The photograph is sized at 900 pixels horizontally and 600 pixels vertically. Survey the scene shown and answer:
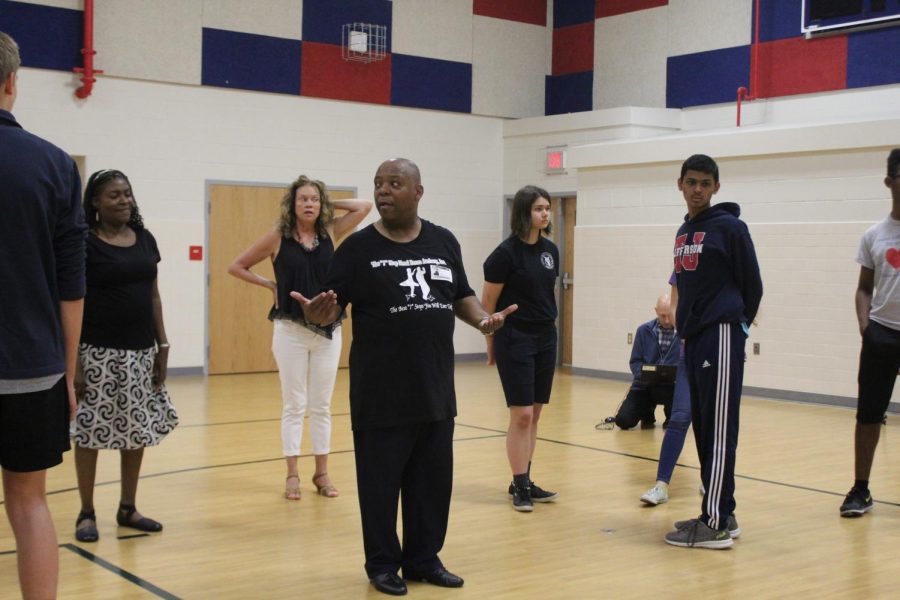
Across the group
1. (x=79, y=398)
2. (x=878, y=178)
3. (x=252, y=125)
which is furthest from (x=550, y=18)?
(x=79, y=398)

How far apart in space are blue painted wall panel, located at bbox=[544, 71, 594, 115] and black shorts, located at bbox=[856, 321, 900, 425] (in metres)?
8.35

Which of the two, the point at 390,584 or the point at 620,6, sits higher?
the point at 620,6

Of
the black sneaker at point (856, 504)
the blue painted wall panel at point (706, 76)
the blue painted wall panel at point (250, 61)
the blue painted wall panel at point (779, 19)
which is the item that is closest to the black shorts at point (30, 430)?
the black sneaker at point (856, 504)

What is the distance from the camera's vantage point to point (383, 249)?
3.99 meters

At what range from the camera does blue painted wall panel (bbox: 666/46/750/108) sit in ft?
38.1

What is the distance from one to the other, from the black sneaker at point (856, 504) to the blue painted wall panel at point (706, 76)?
23.3ft

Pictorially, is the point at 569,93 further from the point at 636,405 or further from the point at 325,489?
the point at 325,489

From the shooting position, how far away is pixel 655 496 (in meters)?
5.47

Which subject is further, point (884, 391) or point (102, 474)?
point (102, 474)

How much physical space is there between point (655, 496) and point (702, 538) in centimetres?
83

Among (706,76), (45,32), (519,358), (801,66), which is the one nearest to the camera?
(519,358)

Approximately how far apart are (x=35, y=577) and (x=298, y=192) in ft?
9.74

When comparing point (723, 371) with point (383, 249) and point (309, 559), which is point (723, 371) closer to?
point (383, 249)

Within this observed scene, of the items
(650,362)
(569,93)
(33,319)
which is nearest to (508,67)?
(569,93)
